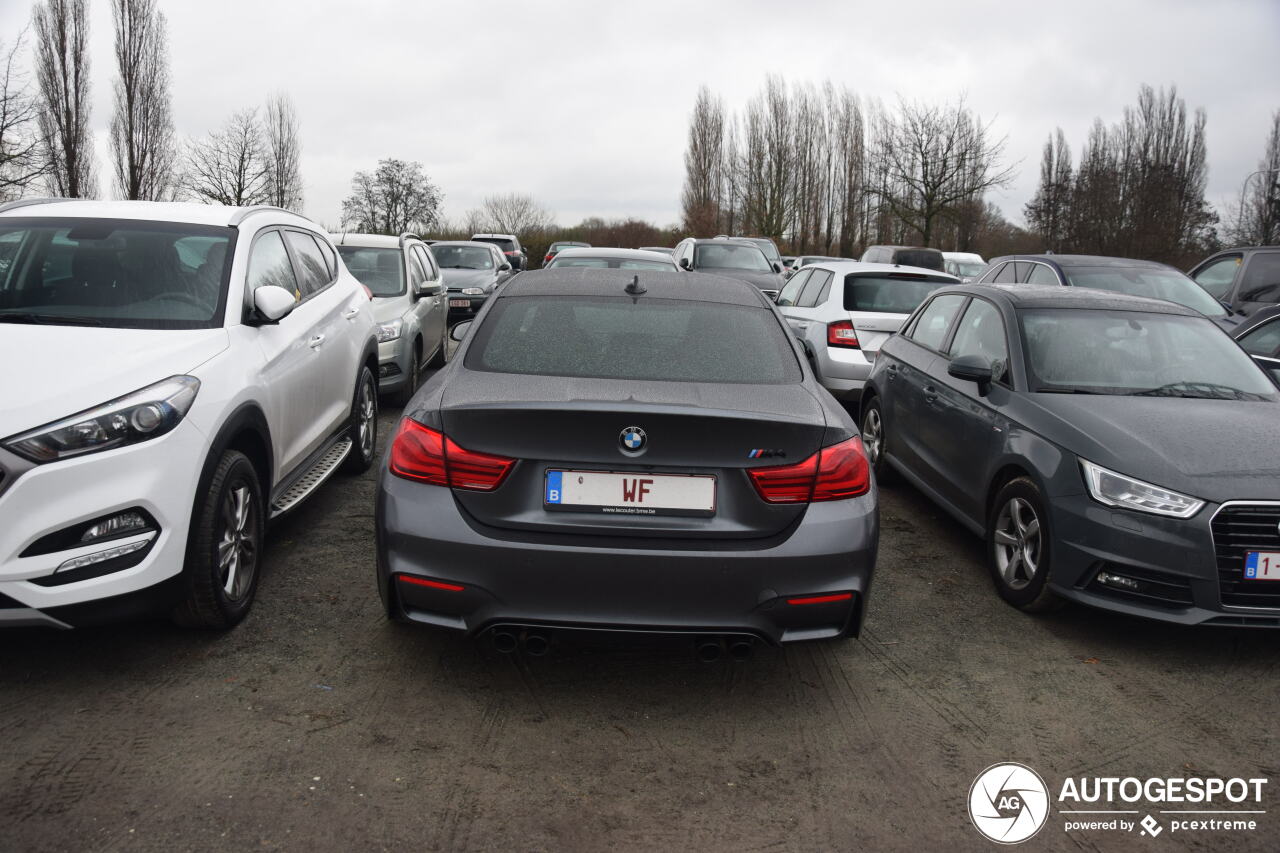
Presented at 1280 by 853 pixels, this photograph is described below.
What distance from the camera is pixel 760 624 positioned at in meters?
3.29

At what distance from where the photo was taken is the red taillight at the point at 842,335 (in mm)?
9312

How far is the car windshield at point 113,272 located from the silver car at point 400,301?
4261 mm

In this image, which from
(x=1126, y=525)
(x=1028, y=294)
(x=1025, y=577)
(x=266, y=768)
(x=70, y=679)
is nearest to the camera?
(x=266, y=768)

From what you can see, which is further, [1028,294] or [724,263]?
[724,263]

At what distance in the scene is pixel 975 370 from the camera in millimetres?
5332

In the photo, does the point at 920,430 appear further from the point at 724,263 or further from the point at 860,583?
the point at 724,263

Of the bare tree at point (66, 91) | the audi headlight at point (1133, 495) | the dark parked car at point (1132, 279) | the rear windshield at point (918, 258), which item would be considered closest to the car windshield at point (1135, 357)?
the audi headlight at point (1133, 495)

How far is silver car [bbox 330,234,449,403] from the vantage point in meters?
9.53

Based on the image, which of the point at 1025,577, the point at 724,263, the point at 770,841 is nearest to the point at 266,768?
the point at 770,841

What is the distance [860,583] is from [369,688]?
1851 millimetres

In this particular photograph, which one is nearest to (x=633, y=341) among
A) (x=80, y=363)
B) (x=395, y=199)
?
(x=80, y=363)

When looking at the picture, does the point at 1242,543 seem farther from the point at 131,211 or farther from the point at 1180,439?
the point at 131,211

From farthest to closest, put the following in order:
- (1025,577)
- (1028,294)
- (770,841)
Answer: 1. (1028,294)
2. (1025,577)
3. (770,841)

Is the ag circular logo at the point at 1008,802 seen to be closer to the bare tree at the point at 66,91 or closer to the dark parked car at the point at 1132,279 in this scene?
the dark parked car at the point at 1132,279
